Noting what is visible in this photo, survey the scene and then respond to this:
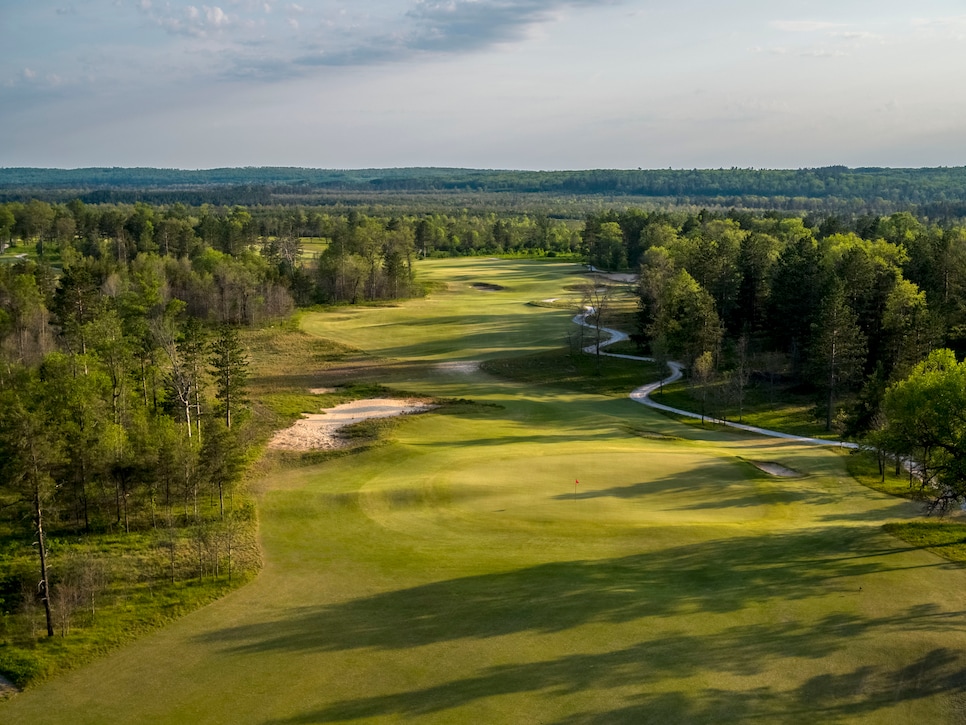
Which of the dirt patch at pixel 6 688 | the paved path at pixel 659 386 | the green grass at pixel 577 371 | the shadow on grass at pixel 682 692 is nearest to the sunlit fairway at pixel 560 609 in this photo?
the shadow on grass at pixel 682 692

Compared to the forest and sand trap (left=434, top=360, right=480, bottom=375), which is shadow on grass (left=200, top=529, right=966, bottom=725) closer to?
the forest

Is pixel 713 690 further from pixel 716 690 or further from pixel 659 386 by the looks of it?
pixel 659 386


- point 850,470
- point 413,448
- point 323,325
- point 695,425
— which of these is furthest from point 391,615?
point 323,325

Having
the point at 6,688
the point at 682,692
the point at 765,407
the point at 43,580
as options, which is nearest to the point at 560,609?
the point at 682,692

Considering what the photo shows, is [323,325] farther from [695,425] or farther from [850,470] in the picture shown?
[850,470]

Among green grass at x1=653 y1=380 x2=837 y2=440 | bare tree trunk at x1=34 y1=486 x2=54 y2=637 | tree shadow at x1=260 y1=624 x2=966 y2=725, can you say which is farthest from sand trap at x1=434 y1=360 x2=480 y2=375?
tree shadow at x1=260 y1=624 x2=966 y2=725

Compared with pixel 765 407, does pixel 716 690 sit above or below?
above
